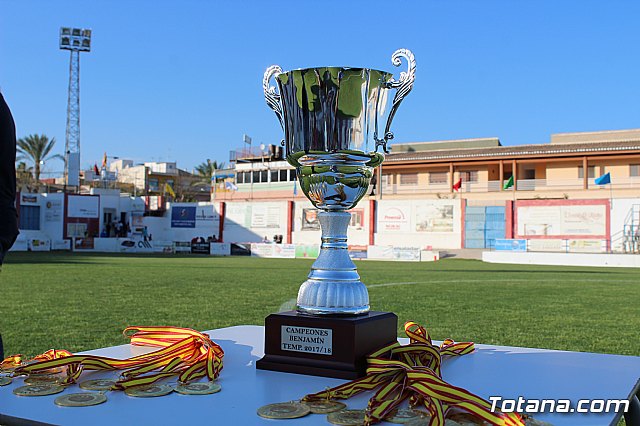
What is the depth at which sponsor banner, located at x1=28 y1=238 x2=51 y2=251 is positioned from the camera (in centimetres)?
3669

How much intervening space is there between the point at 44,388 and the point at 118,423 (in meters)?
0.32

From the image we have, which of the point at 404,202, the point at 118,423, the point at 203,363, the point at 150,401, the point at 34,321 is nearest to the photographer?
the point at 118,423

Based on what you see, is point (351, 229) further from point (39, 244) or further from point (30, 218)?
point (30, 218)

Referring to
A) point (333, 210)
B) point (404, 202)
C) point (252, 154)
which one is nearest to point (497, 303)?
point (333, 210)

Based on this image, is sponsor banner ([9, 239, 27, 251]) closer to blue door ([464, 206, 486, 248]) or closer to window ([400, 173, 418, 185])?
window ([400, 173, 418, 185])

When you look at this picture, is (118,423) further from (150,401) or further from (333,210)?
(333,210)

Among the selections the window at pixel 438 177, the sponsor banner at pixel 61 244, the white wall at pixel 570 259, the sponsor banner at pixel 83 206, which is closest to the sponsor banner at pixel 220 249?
the sponsor banner at pixel 61 244

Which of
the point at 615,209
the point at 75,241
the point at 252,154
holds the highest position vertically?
the point at 252,154

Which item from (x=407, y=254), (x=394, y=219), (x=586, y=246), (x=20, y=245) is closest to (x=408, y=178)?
(x=394, y=219)


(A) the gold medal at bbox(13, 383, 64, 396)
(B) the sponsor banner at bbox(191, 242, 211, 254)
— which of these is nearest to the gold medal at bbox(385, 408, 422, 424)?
(A) the gold medal at bbox(13, 383, 64, 396)

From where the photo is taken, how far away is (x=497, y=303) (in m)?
10.0

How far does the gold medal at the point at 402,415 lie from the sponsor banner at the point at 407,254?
101 feet

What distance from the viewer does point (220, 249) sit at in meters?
39.1

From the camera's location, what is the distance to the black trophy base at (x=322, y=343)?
1453 millimetres
